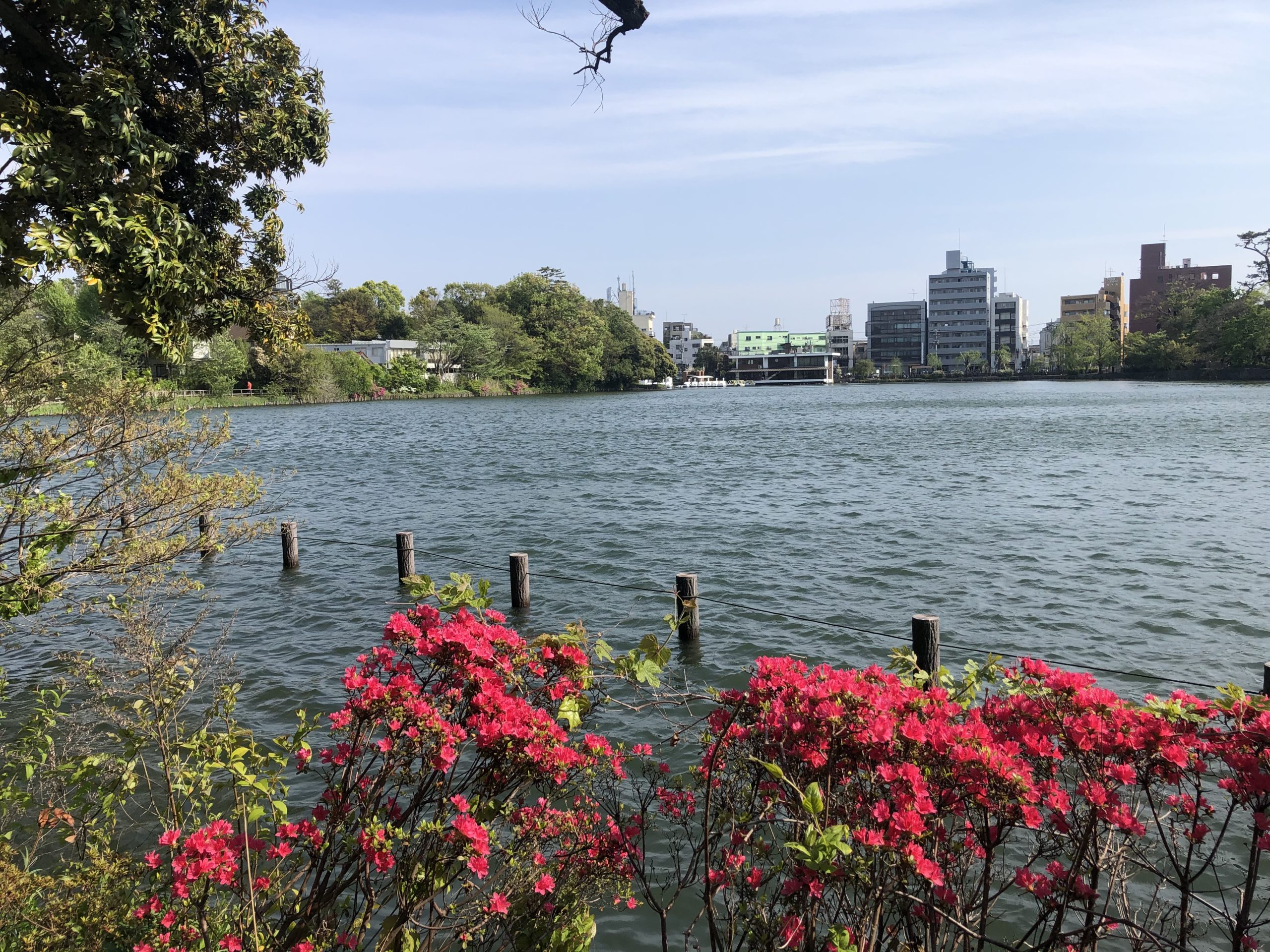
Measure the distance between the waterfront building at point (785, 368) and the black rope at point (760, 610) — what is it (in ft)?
506

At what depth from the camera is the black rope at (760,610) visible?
27.5ft

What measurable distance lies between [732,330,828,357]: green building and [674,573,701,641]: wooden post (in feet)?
541

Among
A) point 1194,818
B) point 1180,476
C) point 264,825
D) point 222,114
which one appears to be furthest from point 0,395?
point 1180,476

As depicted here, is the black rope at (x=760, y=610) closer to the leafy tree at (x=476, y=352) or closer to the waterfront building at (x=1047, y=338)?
the leafy tree at (x=476, y=352)

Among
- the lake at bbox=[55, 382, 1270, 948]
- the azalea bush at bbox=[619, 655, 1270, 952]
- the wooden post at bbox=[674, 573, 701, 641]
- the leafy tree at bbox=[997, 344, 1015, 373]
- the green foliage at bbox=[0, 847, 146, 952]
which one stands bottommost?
the lake at bbox=[55, 382, 1270, 948]

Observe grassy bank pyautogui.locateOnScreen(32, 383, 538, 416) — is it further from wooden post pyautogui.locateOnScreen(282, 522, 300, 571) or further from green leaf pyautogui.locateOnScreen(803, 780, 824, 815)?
green leaf pyautogui.locateOnScreen(803, 780, 824, 815)

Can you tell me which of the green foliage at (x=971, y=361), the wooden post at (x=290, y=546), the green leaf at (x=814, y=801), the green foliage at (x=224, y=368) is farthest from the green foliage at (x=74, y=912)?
the green foliage at (x=971, y=361)

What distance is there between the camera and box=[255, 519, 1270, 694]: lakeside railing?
6965 mm

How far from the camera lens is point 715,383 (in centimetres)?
16912

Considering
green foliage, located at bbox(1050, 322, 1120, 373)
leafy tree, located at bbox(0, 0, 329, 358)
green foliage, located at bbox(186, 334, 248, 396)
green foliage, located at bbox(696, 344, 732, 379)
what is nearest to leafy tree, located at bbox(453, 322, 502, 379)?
green foliage, located at bbox(186, 334, 248, 396)

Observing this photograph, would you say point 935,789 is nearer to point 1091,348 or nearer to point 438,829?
point 438,829

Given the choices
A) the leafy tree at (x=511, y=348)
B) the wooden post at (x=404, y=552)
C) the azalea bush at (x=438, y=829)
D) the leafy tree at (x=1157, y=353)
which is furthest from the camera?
the leafy tree at (x=1157, y=353)

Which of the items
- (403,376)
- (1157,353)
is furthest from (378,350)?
(1157,353)

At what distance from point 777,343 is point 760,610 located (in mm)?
170429
